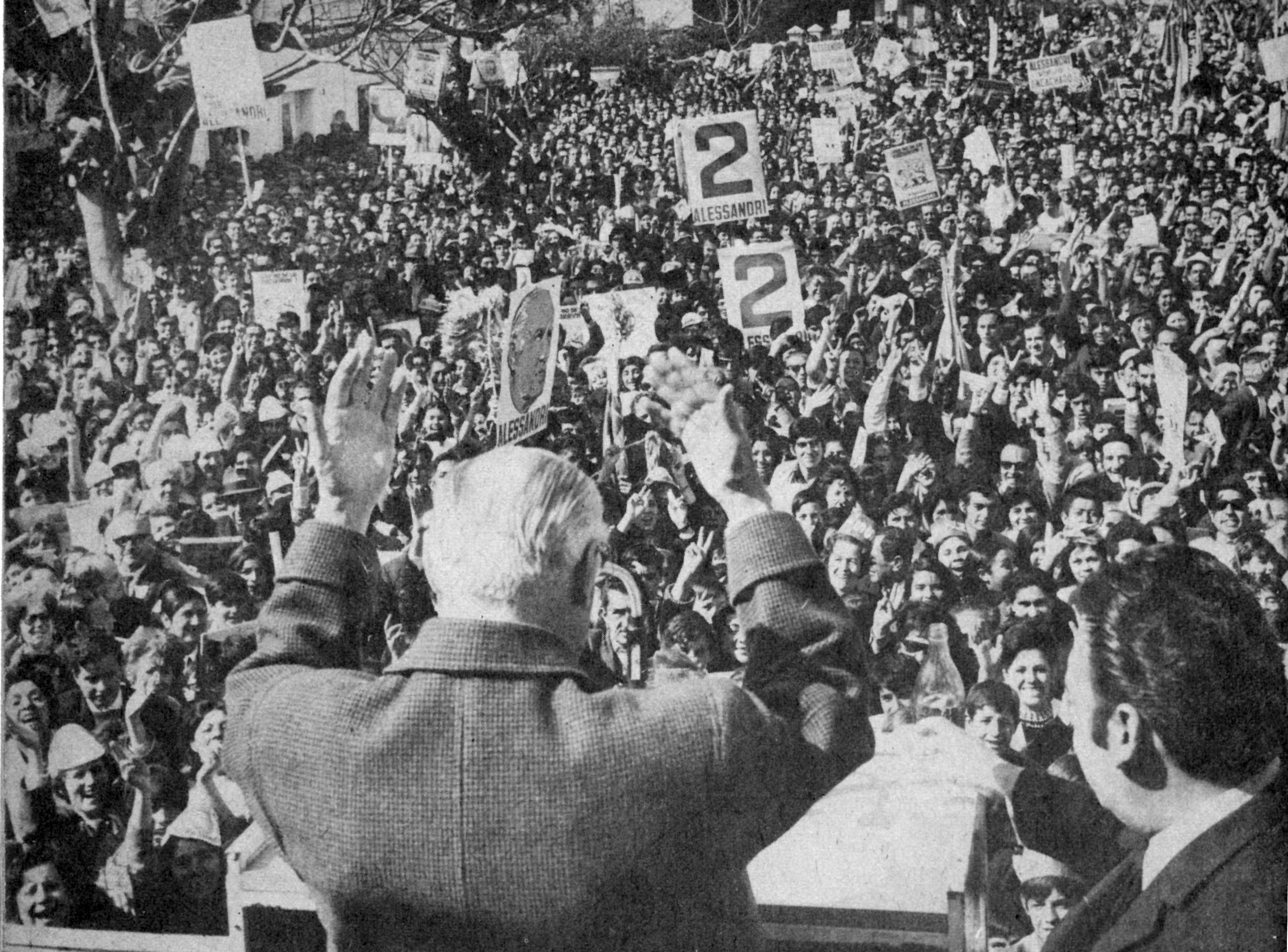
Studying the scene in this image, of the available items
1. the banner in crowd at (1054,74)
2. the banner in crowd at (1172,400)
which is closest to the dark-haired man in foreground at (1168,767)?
the banner in crowd at (1172,400)

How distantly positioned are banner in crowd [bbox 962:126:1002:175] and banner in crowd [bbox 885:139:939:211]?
0.06 m

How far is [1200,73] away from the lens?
6.43 feet

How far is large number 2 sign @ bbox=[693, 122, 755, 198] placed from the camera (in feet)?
6.59

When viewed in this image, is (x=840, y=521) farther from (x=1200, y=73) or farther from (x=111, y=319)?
(x=111, y=319)

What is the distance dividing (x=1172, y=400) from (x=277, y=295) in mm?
1562

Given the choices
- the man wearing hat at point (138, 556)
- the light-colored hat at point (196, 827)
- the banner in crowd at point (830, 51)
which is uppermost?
the banner in crowd at point (830, 51)

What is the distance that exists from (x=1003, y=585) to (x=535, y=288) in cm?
94

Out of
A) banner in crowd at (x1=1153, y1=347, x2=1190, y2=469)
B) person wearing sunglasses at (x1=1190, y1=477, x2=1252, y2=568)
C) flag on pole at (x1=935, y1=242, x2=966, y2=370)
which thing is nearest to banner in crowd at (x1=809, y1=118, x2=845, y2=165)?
flag on pole at (x1=935, y1=242, x2=966, y2=370)

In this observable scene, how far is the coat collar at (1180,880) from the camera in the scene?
178cm

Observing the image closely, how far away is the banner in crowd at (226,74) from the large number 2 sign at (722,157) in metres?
0.80

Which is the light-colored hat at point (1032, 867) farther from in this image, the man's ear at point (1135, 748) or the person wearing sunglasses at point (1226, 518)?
the person wearing sunglasses at point (1226, 518)

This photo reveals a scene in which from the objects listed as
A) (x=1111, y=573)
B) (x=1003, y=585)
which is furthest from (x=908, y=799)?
(x=1111, y=573)

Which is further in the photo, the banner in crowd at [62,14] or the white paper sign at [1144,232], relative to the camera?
the banner in crowd at [62,14]

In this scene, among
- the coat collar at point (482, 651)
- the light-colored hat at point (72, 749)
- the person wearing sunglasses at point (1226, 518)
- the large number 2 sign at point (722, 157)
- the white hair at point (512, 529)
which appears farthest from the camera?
the light-colored hat at point (72, 749)
